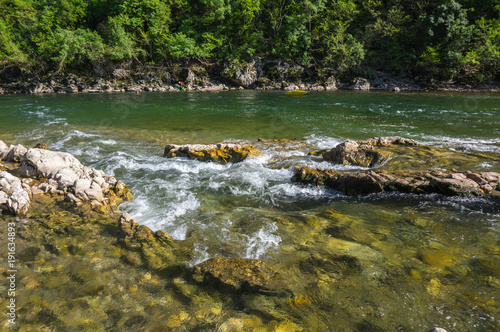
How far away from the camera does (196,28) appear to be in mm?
35562

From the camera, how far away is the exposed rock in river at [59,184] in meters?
4.39

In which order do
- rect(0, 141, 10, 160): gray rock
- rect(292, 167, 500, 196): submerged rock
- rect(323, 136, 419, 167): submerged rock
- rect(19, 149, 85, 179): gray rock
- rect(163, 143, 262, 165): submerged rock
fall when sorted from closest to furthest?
rect(292, 167, 500, 196): submerged rock
rect(19, 149, 85, 179): gray rock
rect(0, 141, 10, 160): gray rock
rect(323, 136, 419, 167): submerged rock
rect(163, 143, 262, 165): submerged rock

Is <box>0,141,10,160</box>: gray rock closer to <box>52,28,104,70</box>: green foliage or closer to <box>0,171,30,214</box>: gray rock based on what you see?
<box>0,171,30,214</box>: gray rock

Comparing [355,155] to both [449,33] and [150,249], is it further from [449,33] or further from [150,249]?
[449,33]

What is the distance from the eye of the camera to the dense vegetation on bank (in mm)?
28719

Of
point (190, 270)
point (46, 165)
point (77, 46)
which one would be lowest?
point (190, 270)

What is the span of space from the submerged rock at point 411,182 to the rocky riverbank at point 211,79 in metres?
26.7

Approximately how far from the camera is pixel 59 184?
5.02 metres

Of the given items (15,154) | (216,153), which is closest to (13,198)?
(15,154)

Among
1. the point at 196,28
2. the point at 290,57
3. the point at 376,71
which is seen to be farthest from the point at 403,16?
the point at 196,28

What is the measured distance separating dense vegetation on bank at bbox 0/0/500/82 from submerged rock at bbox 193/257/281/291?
3308 centimetres

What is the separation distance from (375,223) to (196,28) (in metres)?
38.6

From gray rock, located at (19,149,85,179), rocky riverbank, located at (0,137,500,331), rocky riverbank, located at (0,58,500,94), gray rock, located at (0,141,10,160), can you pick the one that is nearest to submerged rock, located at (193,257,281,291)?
rocky riverbank, located at (0,137,500,331)

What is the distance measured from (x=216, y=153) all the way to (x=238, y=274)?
5.34 meters
